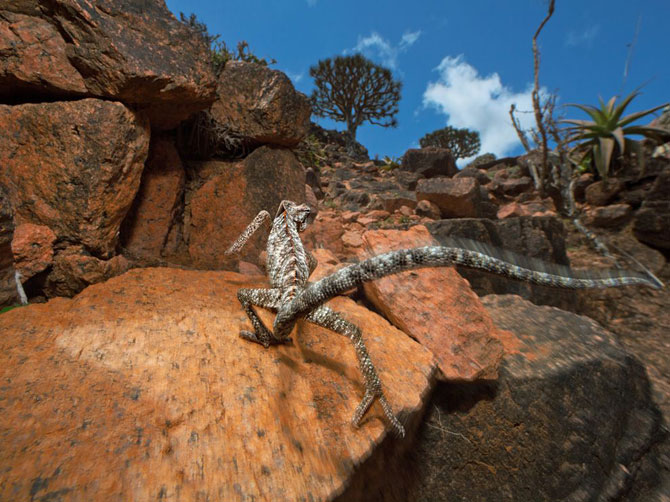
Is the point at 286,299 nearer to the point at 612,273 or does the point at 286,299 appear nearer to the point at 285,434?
the point at 285,434

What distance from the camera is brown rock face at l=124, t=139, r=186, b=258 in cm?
327

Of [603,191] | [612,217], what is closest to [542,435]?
[612,217]

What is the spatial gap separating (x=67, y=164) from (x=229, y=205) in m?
1.72

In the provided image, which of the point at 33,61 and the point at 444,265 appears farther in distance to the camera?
the point at 33,61

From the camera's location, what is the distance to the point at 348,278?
1.15 metres

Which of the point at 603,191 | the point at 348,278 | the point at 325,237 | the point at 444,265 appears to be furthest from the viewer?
the point at 603,191

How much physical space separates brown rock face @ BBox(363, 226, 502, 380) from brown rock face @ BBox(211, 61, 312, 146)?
8.37 feet

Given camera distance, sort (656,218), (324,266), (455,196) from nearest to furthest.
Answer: (324,266), (656,218), (455,196)

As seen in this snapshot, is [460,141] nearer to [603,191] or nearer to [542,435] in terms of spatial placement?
[603,191]

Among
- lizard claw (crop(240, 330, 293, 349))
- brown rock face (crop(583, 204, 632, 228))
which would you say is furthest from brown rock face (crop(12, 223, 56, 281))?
brown rock face (crop(583, 204, 632, 228))

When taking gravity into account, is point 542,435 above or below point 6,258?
below

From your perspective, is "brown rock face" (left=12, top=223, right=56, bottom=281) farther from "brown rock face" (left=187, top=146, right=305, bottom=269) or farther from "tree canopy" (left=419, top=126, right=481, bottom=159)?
"tree canopy" (left=419, top=126, right=481, bottom=159)

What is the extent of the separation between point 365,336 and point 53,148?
2.98 m

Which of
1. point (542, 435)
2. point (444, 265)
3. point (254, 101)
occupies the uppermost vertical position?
point (254, 101)
